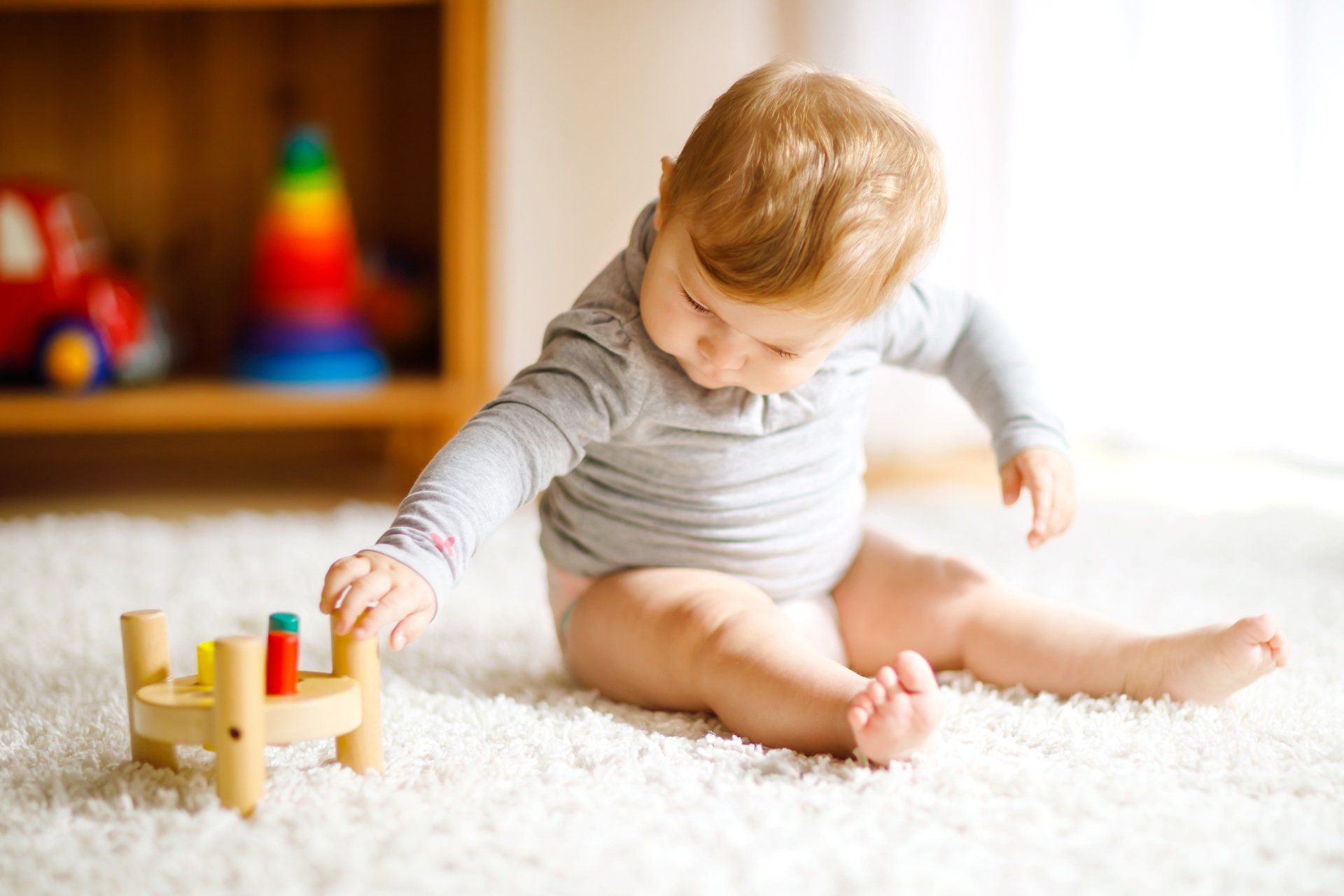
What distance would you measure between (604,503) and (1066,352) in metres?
1.10

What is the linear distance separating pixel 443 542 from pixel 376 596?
0.06m

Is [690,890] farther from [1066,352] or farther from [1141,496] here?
[1066,352]

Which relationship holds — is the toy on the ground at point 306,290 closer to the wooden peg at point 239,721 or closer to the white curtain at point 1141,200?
the white curtain at point 1141,200

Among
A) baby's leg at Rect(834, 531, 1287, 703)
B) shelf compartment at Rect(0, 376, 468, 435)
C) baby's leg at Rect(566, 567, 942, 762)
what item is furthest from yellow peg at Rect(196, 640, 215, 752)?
shelf compartment at Rect(0, 376, 468, 435)

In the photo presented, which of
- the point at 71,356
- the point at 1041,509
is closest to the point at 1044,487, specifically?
the point at 1041,509

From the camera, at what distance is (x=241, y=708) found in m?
0.56

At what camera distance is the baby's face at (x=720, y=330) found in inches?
26.8

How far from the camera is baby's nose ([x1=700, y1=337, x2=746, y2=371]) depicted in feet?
2.29

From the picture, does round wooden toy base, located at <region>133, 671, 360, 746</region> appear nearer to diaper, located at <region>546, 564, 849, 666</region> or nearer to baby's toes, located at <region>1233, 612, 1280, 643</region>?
diaper, located at <region>546, 564, 849, 666</region>

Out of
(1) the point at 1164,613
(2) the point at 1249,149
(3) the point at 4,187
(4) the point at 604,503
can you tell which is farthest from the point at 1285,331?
(3) the point at 4,187

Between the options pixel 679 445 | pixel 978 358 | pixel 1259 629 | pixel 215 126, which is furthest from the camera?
pixel 215 126

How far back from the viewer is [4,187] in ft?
4.82

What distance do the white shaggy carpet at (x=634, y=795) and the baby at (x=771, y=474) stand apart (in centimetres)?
3

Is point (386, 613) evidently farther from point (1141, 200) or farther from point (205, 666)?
point (1141, 200)
